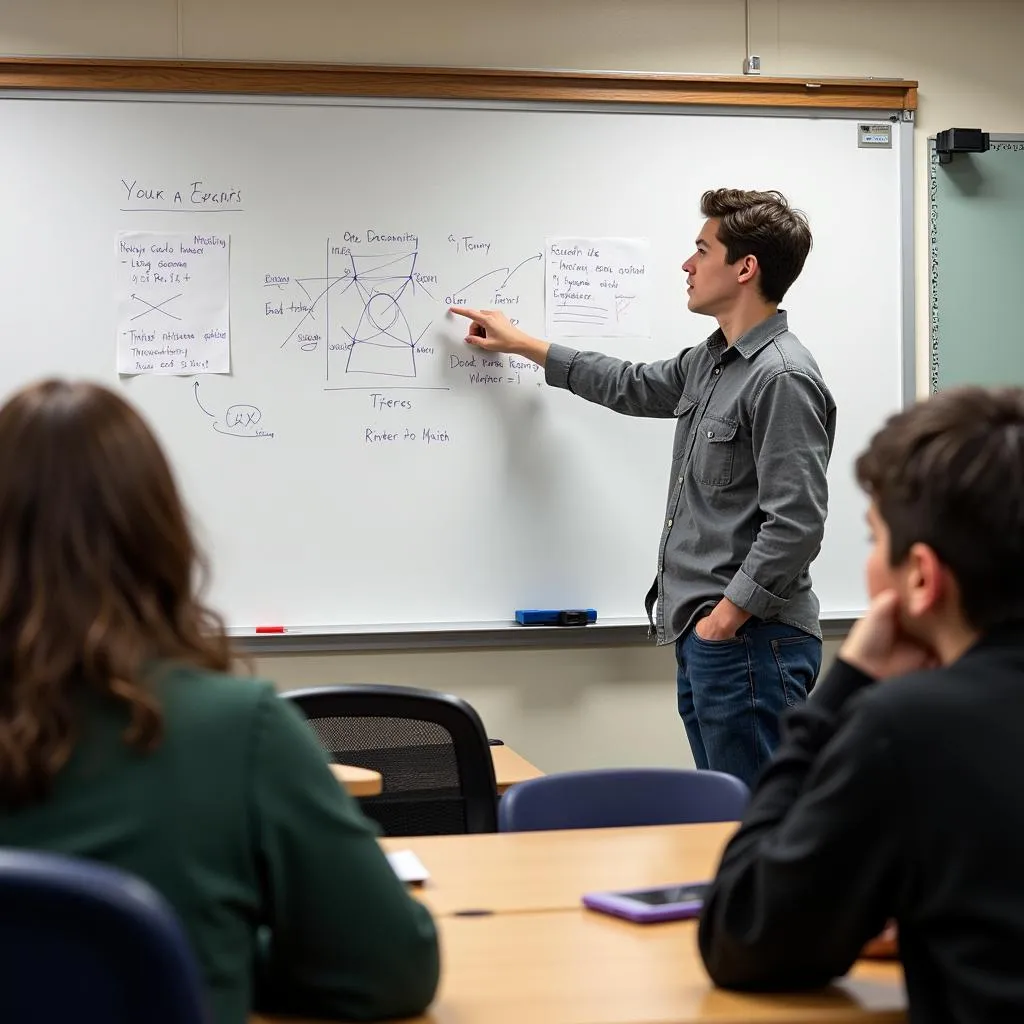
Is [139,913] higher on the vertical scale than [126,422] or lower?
lower

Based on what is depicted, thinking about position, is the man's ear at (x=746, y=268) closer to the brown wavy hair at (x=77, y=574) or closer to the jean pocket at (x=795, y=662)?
the jean pocket at (x=795, y=662)

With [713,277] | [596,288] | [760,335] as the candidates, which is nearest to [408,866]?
[760,335]

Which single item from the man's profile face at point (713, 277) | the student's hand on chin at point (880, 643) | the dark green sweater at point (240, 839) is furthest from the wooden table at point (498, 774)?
the man's profile face at point (713, 277)

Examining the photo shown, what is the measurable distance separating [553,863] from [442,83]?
246 centimetres

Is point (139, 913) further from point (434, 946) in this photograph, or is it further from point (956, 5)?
point (956, 5)

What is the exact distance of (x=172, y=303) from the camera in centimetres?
351

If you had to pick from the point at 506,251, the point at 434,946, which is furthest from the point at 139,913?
the point at 506,251

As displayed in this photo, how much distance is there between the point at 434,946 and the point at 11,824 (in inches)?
15.7

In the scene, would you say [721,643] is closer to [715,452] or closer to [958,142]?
[715,452]

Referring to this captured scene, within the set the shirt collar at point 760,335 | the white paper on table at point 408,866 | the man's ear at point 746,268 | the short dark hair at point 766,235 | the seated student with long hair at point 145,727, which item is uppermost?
the short dark hair at point 766,235

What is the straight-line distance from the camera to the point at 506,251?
3.65 meters

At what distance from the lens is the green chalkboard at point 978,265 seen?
3.89 meters

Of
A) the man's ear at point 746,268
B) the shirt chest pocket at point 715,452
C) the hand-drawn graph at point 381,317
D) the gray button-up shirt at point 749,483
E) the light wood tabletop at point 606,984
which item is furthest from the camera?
the hand-drawn graph at point 381,317

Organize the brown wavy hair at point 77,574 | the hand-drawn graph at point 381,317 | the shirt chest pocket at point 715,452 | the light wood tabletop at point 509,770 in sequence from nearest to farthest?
the brown wavy hair at point 77,574, the light wood tabletop at point 509,770, the shirt chest pocket at point 715,452, the hand-drawn graph at point 381,317
